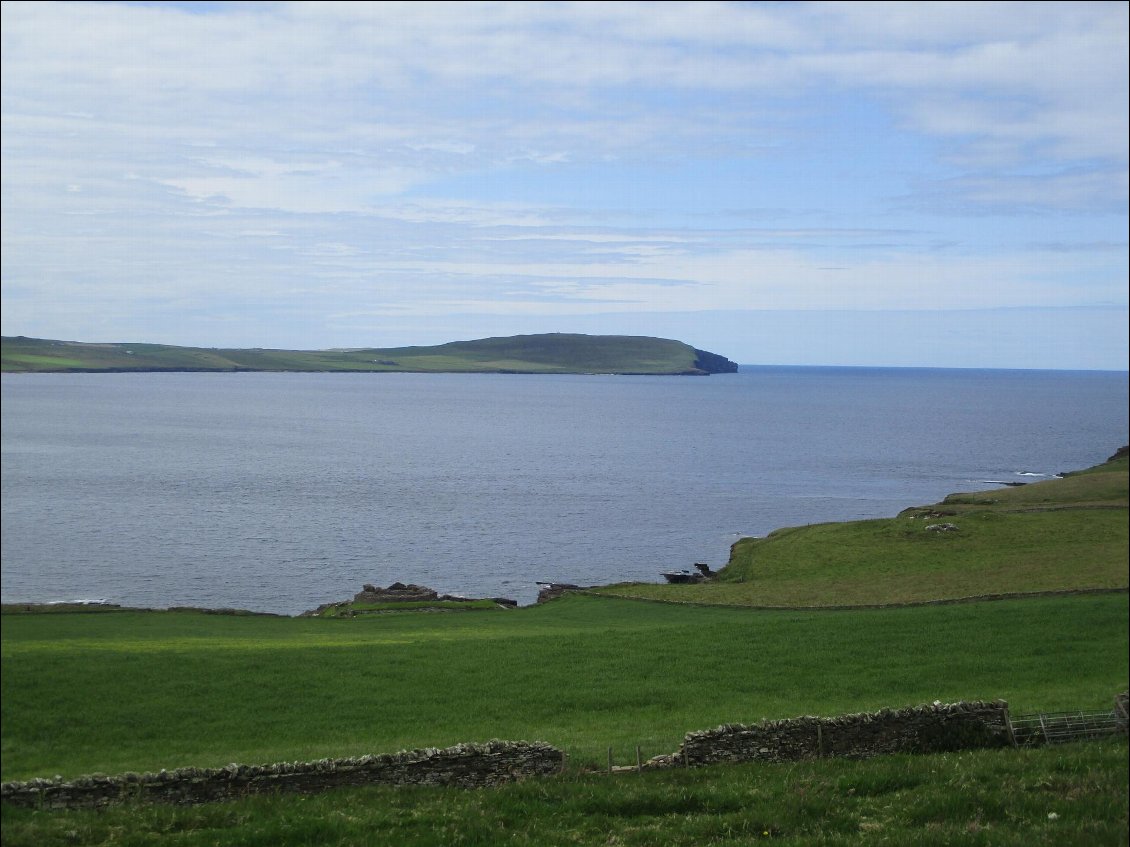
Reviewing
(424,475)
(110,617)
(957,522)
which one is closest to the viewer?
(110,617)

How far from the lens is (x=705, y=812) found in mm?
13250

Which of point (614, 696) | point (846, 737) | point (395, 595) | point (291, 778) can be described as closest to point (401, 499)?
point (395, 595)

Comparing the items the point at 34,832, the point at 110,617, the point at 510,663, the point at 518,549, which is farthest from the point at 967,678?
the point at 518,549

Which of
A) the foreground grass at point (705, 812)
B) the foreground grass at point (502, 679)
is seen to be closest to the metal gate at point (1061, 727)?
the foreground grass at point (705, 812)

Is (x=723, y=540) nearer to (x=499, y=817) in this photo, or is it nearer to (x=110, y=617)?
(x=110, y=617)

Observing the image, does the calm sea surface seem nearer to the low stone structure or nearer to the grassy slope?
the low stone structure

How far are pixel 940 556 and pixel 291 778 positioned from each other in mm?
46354

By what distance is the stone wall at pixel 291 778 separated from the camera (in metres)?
15.4

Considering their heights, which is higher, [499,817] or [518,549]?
[499,817]

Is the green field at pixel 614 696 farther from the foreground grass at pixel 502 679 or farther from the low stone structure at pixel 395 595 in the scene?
the low stone structure at pixel 395 595

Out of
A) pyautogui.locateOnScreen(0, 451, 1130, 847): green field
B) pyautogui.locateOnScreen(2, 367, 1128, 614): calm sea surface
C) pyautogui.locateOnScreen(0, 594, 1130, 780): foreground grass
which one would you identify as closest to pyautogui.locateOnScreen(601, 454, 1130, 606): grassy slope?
pyautogui.locateOnScreen(0, 451, 1130, 847): green field

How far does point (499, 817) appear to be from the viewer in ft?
43.3

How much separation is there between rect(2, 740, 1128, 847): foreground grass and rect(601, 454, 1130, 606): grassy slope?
91.9 ft

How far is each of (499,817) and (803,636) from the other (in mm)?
21755
